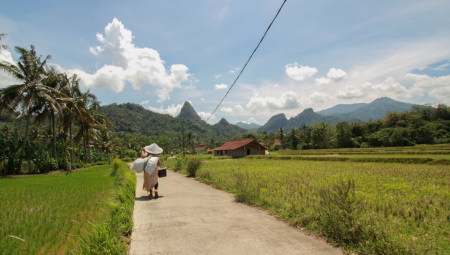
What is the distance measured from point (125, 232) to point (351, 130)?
6874cm

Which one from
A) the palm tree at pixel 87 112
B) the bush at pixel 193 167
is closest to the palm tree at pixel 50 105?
the palm tree at pixel 87 112

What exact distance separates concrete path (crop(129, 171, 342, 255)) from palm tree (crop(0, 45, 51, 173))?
756 inches

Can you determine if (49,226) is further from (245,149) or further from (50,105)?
(245,149)

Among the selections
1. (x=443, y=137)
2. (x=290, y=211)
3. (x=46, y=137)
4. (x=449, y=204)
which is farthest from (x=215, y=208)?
(x=443, y=137)

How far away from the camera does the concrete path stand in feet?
11.7

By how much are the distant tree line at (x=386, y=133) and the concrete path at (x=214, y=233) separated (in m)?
54.8

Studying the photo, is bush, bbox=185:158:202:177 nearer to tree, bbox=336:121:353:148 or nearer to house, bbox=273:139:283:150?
tree, bbox=336:121:353:148

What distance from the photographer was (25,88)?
723 inches

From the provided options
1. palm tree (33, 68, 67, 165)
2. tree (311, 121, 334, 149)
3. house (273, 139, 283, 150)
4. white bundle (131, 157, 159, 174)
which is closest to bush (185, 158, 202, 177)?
white bundle (131, 157, 159, 174)

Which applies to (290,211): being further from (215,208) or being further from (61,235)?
(61,235)

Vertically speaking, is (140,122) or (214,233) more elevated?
(140,122)

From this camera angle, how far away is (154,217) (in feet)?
17.3

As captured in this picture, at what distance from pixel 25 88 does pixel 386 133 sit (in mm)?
62581

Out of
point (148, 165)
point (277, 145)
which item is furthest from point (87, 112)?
point (277, 145)
